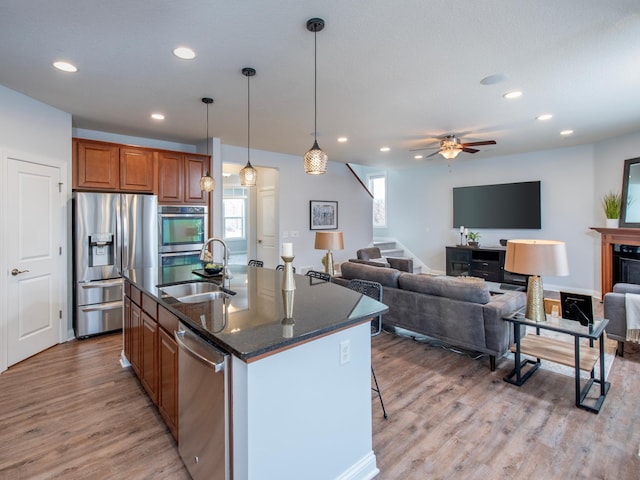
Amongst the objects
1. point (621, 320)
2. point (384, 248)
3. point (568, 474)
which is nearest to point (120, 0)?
point (568, 474)

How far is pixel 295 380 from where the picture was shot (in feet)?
5.08

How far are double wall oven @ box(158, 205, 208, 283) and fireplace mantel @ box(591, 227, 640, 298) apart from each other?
646 cm

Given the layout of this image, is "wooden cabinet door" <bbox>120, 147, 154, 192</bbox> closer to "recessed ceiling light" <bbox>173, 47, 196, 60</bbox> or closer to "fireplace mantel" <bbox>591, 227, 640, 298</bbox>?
"recessed ceiling light" <bbox>173, 47, 196, 60</bbox>

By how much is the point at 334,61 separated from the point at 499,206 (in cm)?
589

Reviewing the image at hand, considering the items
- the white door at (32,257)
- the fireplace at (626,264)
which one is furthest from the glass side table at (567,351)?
the white door at (32,257)

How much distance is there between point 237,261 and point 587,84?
7488 millimetres

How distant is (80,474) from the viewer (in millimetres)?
1928

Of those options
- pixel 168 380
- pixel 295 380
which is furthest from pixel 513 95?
pixel 168 380

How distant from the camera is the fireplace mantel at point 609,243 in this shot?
17.1 feet

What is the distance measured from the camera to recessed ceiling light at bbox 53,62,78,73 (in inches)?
109

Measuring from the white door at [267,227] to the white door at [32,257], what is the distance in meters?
3.57

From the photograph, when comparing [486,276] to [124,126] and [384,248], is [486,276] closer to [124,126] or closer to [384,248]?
[384,248]

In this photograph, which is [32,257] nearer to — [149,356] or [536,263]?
[149,356]

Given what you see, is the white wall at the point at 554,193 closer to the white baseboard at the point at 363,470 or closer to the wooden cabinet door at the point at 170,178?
the wooden cabinet door at the point at 170,178
